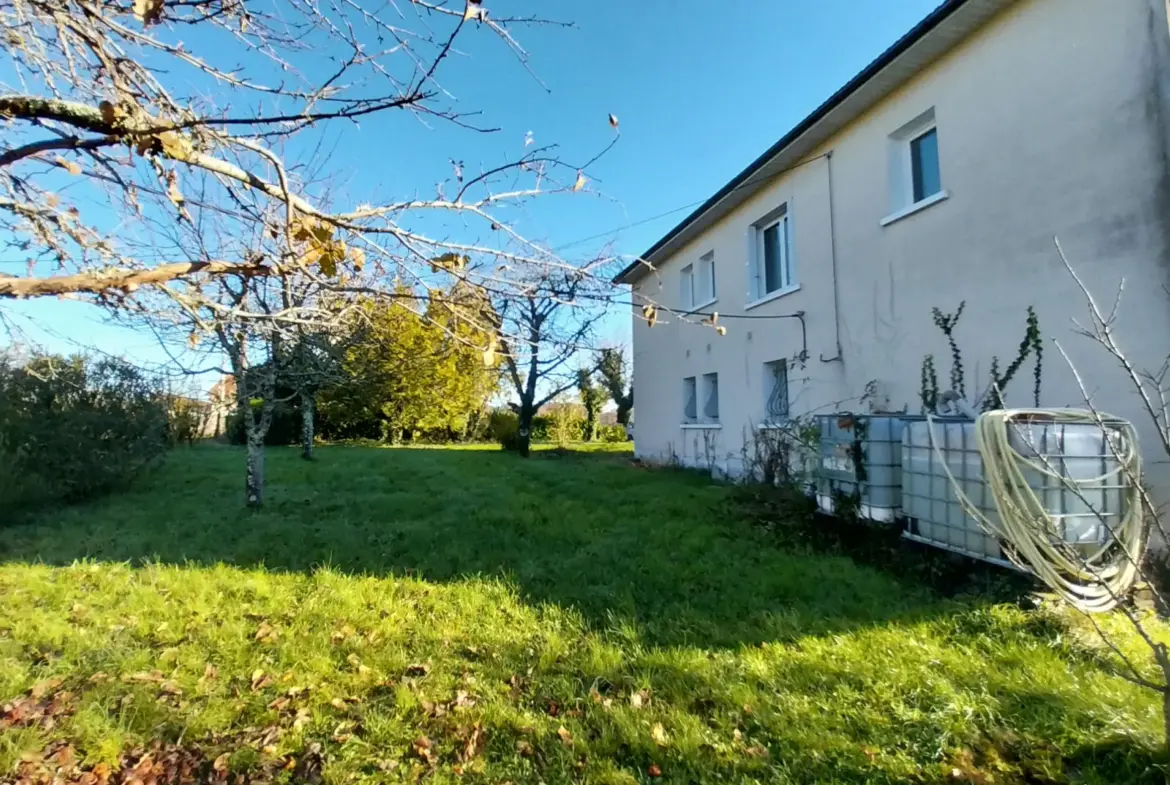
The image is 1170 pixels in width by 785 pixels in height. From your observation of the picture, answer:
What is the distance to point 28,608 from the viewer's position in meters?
4.43

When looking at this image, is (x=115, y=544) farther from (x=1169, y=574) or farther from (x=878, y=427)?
(x=1169, y=574)

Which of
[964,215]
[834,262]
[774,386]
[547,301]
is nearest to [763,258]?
[774,386]

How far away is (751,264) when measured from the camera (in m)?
10.3

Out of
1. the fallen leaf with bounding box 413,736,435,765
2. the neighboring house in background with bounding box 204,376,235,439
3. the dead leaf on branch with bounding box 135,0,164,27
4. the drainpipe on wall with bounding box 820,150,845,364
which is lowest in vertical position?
the fallen leaf with bounding box 413,736,435,765

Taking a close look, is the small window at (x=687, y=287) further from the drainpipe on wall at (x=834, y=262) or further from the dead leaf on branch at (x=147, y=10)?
the dead leaf on branch at (x=147, y=10)

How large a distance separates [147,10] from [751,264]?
31.3 feet

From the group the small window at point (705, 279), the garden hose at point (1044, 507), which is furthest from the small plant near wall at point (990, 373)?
the small window at point (705, 279)

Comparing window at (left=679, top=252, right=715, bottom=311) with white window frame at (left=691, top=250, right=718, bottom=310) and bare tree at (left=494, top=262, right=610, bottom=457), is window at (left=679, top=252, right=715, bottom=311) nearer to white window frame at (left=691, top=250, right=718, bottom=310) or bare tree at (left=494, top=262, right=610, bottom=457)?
white window frame at (left=691, top=250, right=718, bottom=310)

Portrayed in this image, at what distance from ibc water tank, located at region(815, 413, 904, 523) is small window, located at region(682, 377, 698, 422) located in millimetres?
7150

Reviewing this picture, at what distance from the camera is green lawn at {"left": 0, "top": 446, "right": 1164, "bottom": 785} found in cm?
273

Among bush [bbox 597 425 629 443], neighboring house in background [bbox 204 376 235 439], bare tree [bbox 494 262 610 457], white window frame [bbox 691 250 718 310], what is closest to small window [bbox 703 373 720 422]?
white window frame [bbox 691 250 718 310]

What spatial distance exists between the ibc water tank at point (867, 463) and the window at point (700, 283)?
6.41m

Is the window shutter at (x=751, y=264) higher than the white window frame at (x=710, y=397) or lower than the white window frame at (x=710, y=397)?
higher

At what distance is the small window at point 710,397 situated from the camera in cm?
1221
